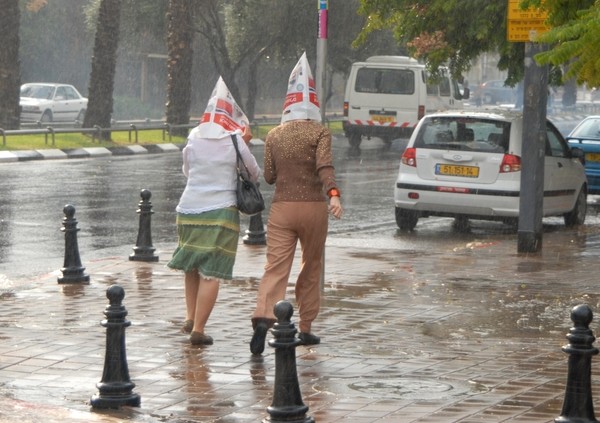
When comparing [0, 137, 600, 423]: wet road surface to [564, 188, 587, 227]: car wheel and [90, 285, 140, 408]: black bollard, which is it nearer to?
[90, 285, 140, 408]: black bollard

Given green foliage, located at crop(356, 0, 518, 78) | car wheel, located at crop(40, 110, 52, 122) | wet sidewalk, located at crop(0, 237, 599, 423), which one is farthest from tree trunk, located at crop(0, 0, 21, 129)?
wet sidewalk, located at crop(0, 237, 599, 423)

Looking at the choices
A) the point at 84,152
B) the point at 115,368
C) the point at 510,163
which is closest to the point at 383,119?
the point at 84,152

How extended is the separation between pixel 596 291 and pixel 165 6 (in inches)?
1474

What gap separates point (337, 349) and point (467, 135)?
350 inches

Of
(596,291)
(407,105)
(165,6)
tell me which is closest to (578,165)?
(596,291)

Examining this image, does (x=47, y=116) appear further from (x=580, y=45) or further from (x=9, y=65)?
(x=580, y=45)

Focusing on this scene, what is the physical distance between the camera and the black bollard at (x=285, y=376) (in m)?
6.70

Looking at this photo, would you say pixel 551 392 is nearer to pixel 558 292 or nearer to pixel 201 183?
pixel 201 183

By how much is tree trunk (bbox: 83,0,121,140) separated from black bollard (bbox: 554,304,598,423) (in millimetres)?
29789

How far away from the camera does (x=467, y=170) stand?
57.4 ft

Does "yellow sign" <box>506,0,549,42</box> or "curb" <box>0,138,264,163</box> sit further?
"curb" <box>0,138,264,163</box>

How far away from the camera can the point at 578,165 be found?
19.0 meters

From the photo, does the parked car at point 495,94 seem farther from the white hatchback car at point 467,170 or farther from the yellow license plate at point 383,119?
the white hatchback car at point 467,170

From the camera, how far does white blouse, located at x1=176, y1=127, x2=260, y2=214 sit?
9.50 meters
